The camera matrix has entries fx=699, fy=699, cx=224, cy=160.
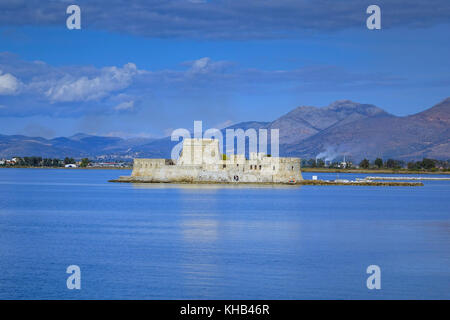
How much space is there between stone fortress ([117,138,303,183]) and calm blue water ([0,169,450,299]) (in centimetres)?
2333

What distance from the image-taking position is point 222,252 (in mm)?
21000

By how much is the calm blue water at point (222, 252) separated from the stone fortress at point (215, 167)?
76.5ft

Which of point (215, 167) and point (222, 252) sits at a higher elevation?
point (215, 167)

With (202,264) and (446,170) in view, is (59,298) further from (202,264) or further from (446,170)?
(446,170)

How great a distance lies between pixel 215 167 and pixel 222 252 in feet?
134

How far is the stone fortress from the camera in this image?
201 feet

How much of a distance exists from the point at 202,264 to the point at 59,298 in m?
4.91

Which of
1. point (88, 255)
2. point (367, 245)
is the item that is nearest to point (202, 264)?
point (88, 255)

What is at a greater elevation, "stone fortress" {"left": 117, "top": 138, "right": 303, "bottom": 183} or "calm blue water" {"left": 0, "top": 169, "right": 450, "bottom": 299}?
"stone fortress" {"left": 117, "top": 138, "right": 303, "bottom": 183}

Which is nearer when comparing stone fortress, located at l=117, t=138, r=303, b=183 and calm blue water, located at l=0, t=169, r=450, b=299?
calm blue water, located at l=0, t=169, r=450, b=299

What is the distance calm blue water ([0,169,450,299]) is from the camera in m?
16.0

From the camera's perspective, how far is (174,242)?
76.8 ft

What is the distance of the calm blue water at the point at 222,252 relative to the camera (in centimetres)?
1595

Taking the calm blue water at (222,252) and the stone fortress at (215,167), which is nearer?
the calm blue water at (222,252)
